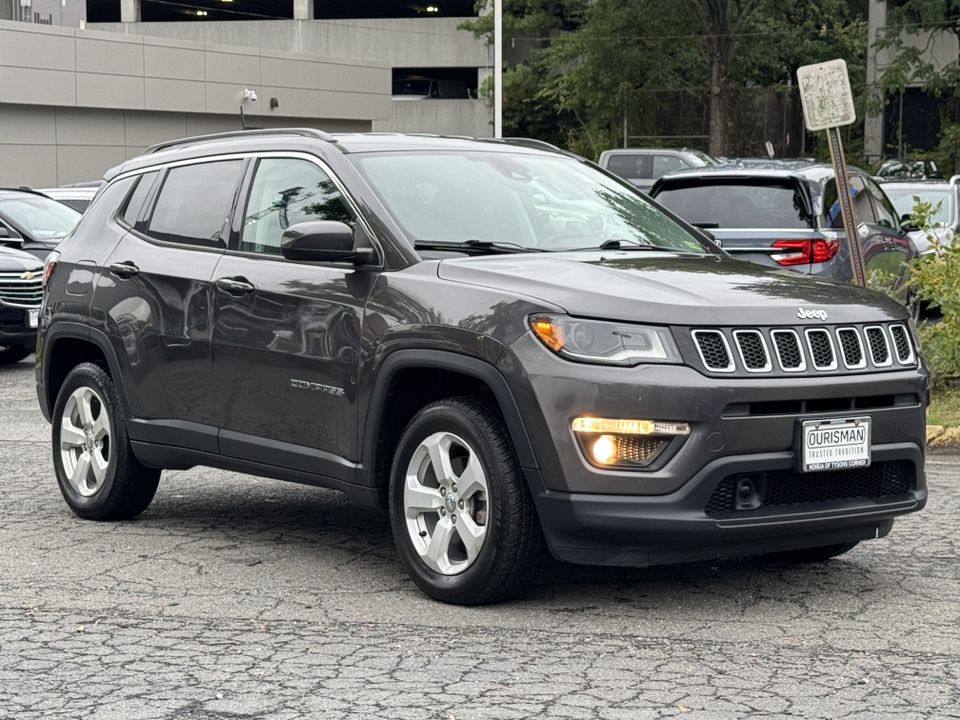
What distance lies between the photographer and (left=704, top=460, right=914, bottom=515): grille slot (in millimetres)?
5414

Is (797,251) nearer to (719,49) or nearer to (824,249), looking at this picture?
(824,249)

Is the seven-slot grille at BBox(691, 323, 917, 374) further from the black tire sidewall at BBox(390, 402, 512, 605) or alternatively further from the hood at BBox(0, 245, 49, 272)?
the hood at BBox(0, 245, 49, 272)

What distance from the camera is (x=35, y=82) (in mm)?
39375

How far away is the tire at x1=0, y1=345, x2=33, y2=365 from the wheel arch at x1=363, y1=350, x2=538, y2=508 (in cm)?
1175

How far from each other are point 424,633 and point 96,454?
2.83m

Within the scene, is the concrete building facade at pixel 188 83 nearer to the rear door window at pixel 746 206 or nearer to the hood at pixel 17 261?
→ the hood at pixel 17 261

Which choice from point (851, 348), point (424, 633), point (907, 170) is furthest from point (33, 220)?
point (907, 170)

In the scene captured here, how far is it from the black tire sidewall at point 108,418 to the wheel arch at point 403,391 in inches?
75.1

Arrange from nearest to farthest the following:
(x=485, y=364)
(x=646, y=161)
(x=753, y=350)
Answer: (x=753, y=350) → (x=485, y=364) → (x=646, y=161)

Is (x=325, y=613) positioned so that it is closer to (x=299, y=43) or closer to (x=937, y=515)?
(x=937, y=515)

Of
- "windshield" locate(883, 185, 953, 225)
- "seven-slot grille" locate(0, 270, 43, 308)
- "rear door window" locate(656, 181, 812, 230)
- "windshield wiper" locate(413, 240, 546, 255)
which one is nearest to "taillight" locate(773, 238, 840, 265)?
"rear door window" locate(656, 181, 812, 230)

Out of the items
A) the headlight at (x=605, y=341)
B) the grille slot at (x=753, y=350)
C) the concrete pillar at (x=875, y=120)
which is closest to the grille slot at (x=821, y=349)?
the grille slot at (x=753, y=350)

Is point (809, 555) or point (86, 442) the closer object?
point (809, 555)

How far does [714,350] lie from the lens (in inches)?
212
